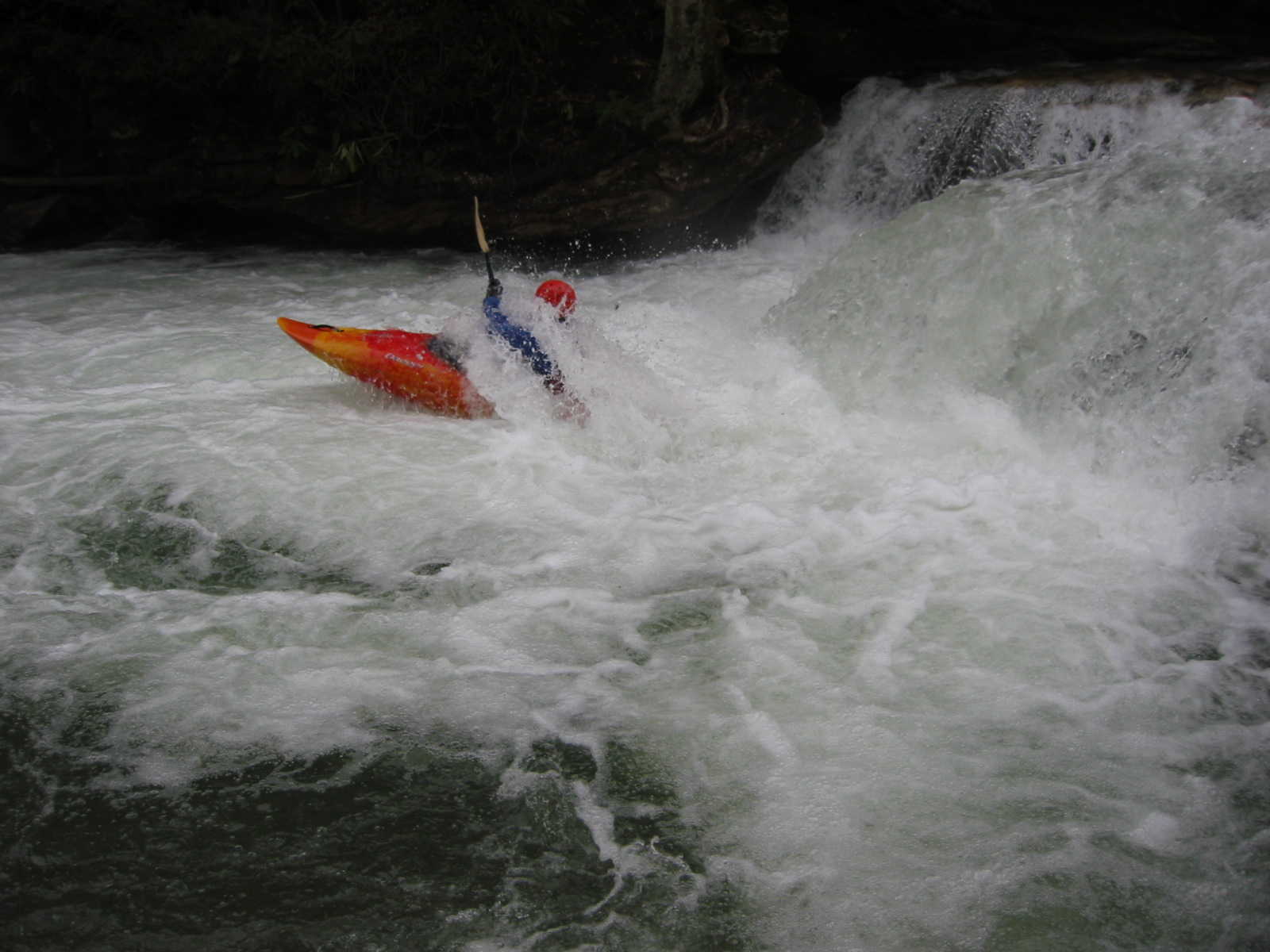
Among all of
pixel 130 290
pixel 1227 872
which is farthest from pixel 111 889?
pixel 130 290

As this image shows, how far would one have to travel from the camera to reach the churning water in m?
2.29

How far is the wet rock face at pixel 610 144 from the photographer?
711 centimetres

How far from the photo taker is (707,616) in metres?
3.26

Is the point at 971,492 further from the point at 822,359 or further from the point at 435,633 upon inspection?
the point at 435,633

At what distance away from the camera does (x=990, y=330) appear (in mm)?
4605

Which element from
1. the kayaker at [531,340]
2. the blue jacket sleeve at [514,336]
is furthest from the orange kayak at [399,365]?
the blue jacket sleeve at [514,336]

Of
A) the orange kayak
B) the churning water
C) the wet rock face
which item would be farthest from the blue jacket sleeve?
the wet rock face

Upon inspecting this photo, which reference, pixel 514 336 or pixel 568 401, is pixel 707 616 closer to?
pixel 568 401

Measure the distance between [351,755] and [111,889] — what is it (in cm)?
60

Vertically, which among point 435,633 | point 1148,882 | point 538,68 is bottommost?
point 1148,882

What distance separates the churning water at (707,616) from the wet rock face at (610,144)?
1773 millimetres

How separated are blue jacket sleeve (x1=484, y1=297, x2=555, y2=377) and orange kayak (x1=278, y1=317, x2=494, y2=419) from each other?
0.83 ft

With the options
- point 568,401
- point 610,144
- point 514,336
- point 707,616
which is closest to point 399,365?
point 514,336

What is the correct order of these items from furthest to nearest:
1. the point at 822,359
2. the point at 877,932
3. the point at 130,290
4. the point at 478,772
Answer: the point at 130,290, the point at 822,359, the point at 478,772, the point at 877,932
